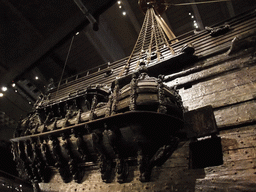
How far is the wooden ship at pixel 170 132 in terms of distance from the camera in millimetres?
2477

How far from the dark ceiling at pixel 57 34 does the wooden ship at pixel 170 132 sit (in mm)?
3942

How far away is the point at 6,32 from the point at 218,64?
27.0 feet

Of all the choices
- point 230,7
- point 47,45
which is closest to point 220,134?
point 47,45

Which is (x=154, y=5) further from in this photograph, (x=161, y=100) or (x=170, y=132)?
(x=170, y=132)

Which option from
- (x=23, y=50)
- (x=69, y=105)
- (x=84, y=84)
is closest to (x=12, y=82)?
(x=23, y=50)

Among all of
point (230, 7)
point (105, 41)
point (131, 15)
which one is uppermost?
point (131, 15)

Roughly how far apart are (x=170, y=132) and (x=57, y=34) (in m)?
6.30

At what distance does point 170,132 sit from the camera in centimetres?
277

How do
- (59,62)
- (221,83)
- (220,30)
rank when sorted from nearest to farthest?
(221,83) → (220,30) → (59,62)

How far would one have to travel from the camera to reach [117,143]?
9.55 ft

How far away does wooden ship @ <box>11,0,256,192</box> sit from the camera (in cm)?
248

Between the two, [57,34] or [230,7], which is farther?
[230,7]

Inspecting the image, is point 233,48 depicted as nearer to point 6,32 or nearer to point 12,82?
point 12,82

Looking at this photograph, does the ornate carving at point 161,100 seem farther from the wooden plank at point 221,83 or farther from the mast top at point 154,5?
the mast top at point 154,5
